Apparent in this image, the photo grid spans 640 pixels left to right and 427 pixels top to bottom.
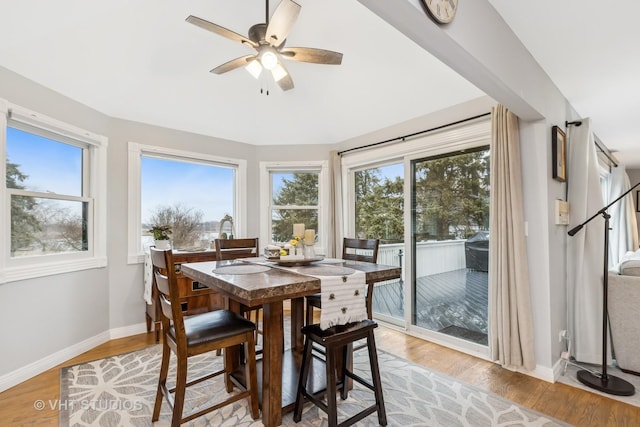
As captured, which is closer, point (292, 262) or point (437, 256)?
point (292, 262)

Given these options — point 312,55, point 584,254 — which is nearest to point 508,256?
point 584,254

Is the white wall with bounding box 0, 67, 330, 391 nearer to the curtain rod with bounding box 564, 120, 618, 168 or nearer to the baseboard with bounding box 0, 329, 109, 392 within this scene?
the baseboard with bounding box 0, 329, 109, 392

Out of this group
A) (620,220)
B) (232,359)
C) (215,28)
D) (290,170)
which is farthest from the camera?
(620,220)

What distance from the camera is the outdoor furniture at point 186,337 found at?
1619mm

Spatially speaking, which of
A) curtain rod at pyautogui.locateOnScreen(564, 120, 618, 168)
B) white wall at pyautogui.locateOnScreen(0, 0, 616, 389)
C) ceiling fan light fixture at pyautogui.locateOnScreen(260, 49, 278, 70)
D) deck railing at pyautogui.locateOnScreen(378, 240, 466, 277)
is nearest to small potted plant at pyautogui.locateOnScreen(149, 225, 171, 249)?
white wall at pyautogui.locateOnScreen(0, 0, 616, 389)

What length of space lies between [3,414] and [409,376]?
2.78 metres

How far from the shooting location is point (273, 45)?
6.75ft

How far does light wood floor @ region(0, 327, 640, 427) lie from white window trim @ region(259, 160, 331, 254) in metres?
1.81

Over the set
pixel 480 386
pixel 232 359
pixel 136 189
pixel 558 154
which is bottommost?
pixel 480 386

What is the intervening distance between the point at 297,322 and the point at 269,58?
2.01m

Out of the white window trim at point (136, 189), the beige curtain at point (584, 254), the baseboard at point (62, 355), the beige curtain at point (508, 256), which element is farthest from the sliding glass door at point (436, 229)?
the baseboard at point (62, 355)

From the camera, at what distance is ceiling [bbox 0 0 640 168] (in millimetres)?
2070

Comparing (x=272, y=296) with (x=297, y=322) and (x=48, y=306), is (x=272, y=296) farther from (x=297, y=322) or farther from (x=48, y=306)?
(x=48, y=306)

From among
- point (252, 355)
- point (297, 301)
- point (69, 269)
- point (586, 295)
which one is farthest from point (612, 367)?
point (69, 269)
